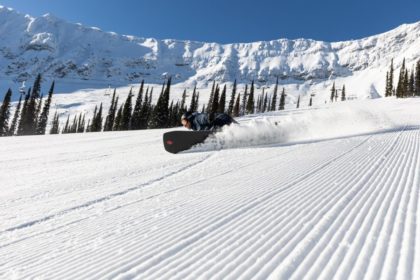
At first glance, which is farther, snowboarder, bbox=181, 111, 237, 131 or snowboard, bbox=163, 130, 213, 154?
snowboarder, bbox=181, 111, 237, 131

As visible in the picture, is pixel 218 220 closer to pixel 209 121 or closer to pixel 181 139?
pixel 181 139

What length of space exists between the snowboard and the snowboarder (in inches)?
23.8

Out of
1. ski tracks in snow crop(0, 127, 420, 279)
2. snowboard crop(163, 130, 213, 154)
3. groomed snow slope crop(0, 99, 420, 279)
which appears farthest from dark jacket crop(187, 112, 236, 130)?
ski tracks in snow crop(0, 127, 420, 279)

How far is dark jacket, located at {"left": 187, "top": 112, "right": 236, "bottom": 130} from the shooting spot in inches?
506

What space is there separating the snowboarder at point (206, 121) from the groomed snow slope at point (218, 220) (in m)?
3.66

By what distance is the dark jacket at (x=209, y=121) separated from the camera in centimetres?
1285

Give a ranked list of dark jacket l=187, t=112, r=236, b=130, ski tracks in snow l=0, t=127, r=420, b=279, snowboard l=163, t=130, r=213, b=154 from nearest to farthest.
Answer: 1. ski tracks in snow l=0, t=127, r=420, b=279
2. snowboard l=163, t=130, r=213, b=154
3. dark jacket l=187, t=112, r=236, b=130

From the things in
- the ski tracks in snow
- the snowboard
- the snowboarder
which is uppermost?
the snowboarder

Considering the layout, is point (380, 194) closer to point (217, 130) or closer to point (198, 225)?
point (198, 225)

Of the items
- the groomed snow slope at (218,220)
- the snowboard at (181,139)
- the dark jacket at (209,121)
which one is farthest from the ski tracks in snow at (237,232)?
the dark jacket at (209,121)

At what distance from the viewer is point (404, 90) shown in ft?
276

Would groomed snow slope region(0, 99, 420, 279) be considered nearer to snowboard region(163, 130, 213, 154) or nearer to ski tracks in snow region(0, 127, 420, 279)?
ski tracks in snow region(0, 127, 420, 279)

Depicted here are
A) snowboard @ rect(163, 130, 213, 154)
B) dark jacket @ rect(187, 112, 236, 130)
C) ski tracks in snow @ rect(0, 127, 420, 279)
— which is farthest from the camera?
dark jacket @ rect(187, 112, 236, 130)

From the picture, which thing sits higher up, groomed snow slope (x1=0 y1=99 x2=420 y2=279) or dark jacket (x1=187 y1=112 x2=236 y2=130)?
dark jacket (x1=187 y1=112 x2=236 y2=130)
